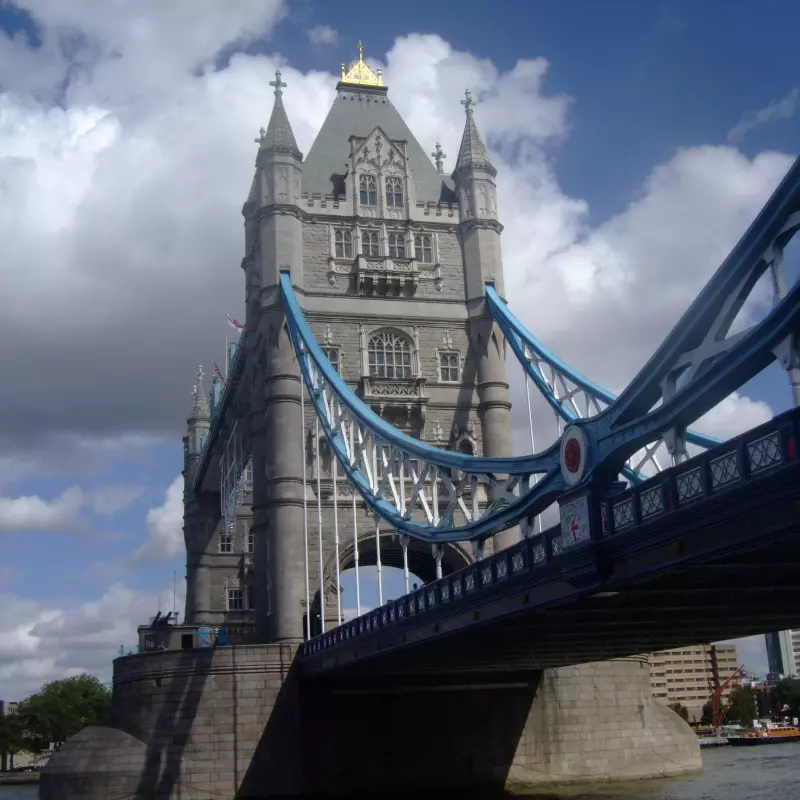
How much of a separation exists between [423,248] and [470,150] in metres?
4.64

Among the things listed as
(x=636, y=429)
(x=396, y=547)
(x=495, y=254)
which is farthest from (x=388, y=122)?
(x=636, y=429)

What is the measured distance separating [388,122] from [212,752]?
27.7 metres

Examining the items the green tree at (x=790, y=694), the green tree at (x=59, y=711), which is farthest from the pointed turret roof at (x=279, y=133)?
the green tree at (x=790, y=694)

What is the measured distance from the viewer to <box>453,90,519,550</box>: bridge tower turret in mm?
42500

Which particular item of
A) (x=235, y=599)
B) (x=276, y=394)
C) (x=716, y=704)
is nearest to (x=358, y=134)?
(x=276, y=394)

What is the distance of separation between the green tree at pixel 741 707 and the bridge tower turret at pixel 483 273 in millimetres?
87849

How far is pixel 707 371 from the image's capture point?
14.7 metres

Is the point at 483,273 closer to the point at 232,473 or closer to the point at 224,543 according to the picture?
the point at 232,473

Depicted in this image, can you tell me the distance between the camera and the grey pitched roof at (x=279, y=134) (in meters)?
44.1

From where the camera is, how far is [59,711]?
8600 centimetres

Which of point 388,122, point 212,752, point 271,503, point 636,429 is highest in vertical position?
point 388,122

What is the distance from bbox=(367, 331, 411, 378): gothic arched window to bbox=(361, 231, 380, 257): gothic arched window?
357 centimetres

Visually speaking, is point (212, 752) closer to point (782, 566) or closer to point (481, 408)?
point (481, 408)

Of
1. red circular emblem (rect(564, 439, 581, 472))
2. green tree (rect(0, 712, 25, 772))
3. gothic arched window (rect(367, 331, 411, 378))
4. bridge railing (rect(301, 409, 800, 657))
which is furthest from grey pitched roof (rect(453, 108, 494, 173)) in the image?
green tree (rect(0, 712, 25, 772))
